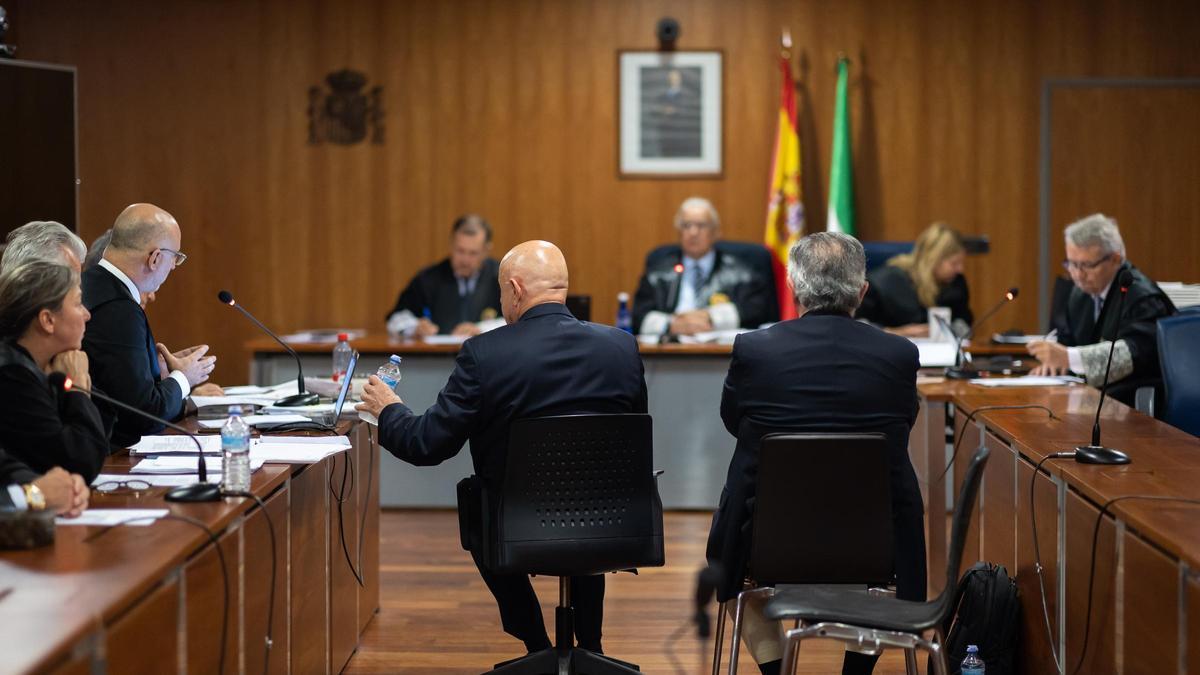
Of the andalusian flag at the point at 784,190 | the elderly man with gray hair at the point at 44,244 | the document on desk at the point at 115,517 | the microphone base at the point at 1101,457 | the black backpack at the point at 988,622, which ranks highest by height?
the andalusian flag at the point at 784,190

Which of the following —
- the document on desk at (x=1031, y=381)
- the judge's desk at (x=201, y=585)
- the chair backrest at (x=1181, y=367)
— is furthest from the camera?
the document on desk at (x=1031, y=381)

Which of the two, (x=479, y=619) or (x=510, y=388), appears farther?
(x=479, y=619)

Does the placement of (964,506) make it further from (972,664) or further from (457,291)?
(457,291)

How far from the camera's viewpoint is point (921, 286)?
664 cm

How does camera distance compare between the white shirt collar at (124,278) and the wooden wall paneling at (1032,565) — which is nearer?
the wooden wall paneling at (1032,565)

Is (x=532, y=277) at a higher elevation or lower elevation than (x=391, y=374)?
higher

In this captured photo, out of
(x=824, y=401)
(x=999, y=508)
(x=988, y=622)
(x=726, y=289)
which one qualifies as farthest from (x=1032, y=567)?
(x=726, y=289)

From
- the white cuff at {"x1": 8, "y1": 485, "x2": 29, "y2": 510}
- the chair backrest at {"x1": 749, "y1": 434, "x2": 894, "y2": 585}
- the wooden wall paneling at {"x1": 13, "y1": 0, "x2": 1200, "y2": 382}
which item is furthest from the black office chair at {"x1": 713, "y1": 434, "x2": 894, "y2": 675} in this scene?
the wooden wall paneling at {"x1": 13, "y1": 0, "x2": 1200, "y2": 382}

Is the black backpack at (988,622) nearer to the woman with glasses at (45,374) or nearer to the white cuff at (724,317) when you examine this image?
the woman with glasses at (45,374)

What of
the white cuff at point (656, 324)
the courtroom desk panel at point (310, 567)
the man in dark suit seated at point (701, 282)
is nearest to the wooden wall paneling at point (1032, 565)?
the courtroom desk panel at point (310, 567)

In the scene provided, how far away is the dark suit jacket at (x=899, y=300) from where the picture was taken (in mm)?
A: 6625

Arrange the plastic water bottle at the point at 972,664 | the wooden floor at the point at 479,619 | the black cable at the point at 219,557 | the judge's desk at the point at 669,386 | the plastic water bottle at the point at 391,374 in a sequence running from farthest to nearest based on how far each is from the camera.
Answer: the judge's desk at the point at 669,386 → the wooden floor at the point at 479,619 → the plastic water bottle at the point at 391,374 → the plastic water bottle at the point at 972,664 → the black cable at the point at 219,557

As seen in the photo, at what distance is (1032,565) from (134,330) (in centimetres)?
242

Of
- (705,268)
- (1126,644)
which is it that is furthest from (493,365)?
(705,268)
